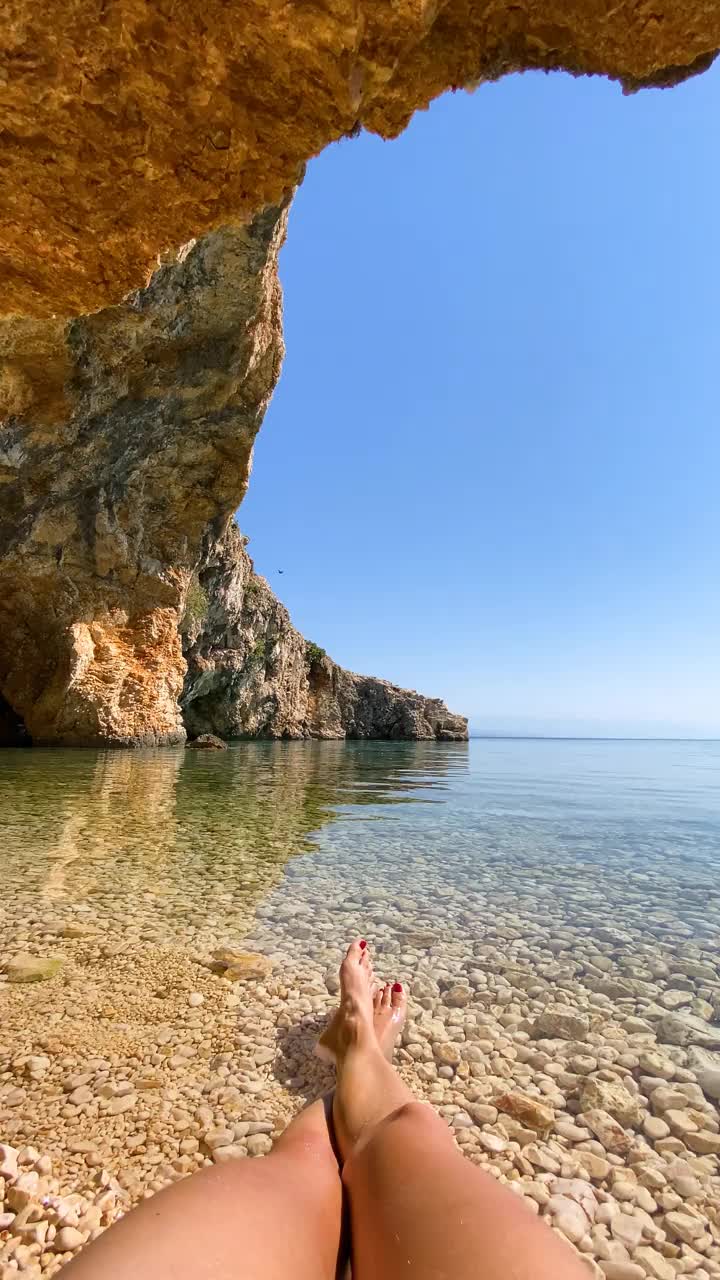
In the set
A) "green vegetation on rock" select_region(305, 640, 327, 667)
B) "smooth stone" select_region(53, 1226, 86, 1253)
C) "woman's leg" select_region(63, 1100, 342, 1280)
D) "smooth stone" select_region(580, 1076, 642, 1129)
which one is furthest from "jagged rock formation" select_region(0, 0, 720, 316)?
"green vegetation on rock" select_region(305, 640, 327, 667)

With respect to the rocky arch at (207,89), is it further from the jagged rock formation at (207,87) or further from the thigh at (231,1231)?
the thigh at (231,1231)

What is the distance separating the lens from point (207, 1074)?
8.11 ft

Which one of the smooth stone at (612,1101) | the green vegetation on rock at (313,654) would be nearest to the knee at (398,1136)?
the smooth stone at (612,1101)

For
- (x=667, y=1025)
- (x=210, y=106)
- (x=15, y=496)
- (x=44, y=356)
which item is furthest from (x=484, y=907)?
(x=15, y=496)

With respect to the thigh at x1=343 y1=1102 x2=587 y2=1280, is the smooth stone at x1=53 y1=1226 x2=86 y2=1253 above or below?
→ below

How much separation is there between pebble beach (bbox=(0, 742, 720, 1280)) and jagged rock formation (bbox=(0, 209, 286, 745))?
17386mm

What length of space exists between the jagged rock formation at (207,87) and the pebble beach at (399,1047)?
4118 mm

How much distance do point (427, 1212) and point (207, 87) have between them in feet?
13.5

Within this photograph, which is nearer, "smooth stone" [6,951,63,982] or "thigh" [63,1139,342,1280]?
"thigh" [63,1139,342,1280]

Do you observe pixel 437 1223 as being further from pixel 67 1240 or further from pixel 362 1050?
pixel 362 1050

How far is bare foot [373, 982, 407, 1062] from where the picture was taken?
268 cm

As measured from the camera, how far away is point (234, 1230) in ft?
4.03

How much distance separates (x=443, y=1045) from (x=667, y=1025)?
1264 mm

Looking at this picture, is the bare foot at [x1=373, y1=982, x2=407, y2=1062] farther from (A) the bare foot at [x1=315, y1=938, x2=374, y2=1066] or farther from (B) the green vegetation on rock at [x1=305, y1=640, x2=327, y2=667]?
(B) the green vegetation on rock at [x1=305, y1=640, x2=327, y2=667]
